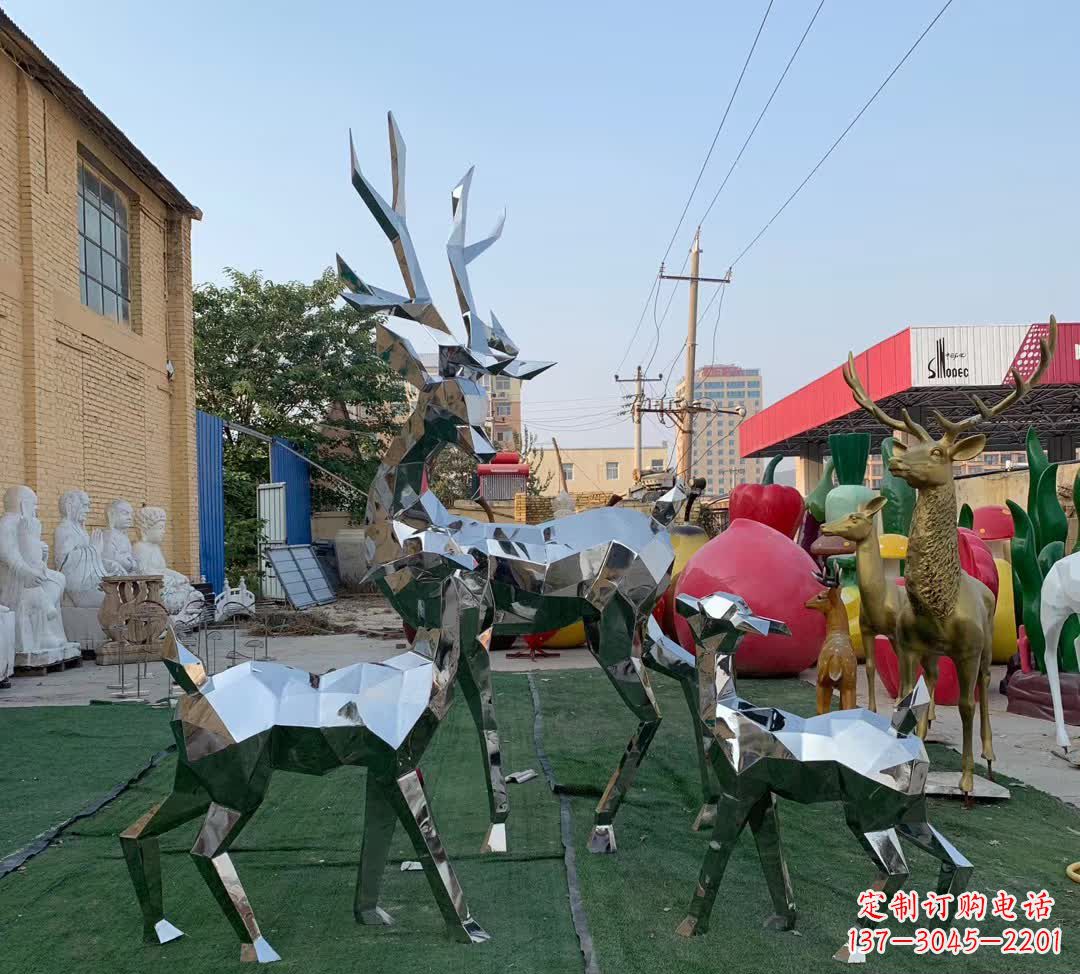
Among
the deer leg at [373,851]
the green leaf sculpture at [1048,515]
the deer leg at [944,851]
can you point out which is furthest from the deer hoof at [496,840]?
the green leaf sculpture at [1048,515]

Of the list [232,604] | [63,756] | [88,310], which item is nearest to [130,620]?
[232,604]

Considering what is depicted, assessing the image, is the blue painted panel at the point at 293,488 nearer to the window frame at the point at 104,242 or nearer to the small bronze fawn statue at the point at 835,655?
the window frame at the point at 104,242

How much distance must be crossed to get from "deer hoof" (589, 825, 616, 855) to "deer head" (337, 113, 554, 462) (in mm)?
1703

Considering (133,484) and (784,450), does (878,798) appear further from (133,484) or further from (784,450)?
(784,450)

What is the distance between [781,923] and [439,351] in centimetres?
257

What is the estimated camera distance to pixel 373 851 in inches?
129

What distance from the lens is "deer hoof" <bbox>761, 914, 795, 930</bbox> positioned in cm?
326

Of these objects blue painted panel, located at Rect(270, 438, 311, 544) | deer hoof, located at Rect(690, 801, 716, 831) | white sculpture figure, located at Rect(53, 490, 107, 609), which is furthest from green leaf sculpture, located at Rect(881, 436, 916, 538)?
blue painted panel, located at Rect(270, 438, 311, 544)

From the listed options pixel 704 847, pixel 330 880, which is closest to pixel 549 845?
pixel 704 847

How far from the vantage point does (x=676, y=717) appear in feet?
23.1

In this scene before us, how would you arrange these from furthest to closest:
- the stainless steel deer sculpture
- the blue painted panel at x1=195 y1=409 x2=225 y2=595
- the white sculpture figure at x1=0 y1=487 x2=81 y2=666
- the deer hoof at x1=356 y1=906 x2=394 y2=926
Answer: the blue painted panel at x1=195 y1=409 x2=225 y2=595, the white sculpture figure at x1=0 y1=487 x2=81 y2=666, the stainless steel deer sculpture, the deer hoof at x1=356 y1=906 x2=394 y2=926

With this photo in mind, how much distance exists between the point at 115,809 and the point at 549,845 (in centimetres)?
234

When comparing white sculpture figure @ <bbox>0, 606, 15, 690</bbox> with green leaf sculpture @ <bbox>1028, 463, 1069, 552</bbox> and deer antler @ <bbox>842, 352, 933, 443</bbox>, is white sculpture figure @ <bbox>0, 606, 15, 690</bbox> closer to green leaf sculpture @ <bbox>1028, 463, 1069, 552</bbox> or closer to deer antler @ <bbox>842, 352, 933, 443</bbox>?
deer antler @ <bbox>842, 352, 933, 443</bbox>

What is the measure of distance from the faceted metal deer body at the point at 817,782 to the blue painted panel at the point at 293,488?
16840mm
